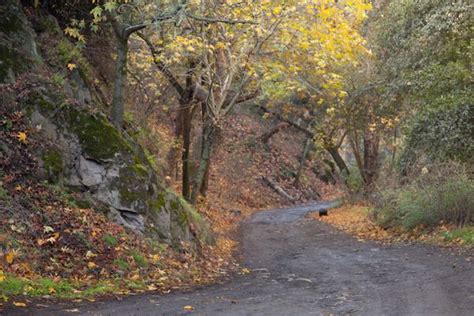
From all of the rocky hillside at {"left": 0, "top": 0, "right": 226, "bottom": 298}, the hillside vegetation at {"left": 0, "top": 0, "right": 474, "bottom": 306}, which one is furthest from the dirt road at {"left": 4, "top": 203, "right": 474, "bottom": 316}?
the rocky hillside at {"left": 0, "top": 0, "right": 226, "bottom": 298}

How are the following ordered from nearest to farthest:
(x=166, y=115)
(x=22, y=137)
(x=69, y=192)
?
1. (x=22, y=137)
2. (x=69, y=192)
3. (x=166, y=115)

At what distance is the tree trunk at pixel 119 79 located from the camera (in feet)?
39.0

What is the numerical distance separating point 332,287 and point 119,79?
6.33m

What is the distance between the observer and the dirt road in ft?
24.6

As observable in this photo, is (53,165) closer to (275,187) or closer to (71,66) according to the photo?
(71,66)

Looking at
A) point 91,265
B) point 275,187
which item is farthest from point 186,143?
point 275,187

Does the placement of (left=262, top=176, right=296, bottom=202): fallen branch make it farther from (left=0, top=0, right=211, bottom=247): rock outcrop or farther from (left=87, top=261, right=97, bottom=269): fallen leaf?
(left=87, top=261, right=97, bottom=269): fallen leaf

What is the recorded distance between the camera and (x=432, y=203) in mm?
14828

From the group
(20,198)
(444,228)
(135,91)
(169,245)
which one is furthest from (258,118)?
(20,198)

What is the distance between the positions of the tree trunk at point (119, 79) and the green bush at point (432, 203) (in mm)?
8446

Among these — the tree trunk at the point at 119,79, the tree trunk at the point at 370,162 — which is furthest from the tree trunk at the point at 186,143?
the tree trunk at the point at 370,162

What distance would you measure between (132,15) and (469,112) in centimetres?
865

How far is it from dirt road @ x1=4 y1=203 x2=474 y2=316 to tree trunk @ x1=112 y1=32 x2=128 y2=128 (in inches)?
177

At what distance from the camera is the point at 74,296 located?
7523 millimetres
